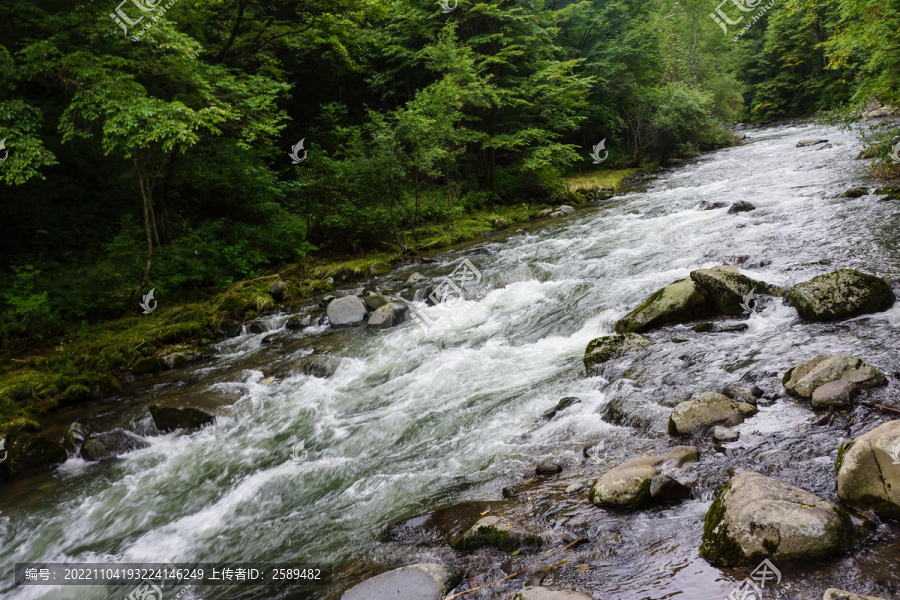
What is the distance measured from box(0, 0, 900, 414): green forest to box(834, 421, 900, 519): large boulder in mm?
9451

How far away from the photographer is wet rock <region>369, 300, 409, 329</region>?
10.1m

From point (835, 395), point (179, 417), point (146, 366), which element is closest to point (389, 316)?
point (179, 417)

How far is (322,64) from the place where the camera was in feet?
70.1

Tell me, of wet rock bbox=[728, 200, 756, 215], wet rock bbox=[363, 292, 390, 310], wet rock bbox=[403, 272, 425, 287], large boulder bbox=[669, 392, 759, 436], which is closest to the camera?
large boulder bbox=[669, 392, 759, 436]

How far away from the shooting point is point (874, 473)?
110 inches

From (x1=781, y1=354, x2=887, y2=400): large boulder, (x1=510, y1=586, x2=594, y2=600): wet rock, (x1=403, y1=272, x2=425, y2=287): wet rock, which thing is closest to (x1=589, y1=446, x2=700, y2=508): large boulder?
(x1=510, y1=586, x2=594, y2=600): wet rock

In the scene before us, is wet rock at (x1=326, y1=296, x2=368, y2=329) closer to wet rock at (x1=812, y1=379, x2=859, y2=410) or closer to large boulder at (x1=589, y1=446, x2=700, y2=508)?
large boulder at (x1=589, y1=446, x2=700, y2=508)

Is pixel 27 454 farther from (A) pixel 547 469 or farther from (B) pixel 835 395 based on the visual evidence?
(B) pixel 835 395

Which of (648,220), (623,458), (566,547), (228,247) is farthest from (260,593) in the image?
(648,220)

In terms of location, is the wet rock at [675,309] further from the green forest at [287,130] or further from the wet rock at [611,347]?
the green forest at [287,130]

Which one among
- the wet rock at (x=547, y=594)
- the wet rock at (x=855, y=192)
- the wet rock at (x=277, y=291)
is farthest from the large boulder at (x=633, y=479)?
the wet rock at (x=277, y=291)

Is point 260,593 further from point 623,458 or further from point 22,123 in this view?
point 22,123

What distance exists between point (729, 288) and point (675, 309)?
78 centimetres

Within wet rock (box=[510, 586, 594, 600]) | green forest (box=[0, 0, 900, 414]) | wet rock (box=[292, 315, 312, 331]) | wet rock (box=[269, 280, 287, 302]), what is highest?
green forest (box=[0, 0, 900, 414])
